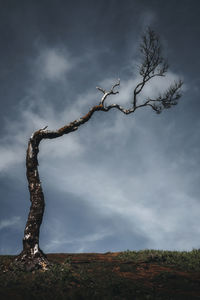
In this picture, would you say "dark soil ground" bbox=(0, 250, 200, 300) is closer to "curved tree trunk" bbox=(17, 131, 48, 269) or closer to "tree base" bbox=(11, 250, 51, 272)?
"tree base" bbox=(11, 250, 51, 272)

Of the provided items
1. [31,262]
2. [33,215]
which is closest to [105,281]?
[31,262]

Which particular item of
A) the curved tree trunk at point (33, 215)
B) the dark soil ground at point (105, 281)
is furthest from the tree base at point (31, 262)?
the dark soil ground at point (105, 281)

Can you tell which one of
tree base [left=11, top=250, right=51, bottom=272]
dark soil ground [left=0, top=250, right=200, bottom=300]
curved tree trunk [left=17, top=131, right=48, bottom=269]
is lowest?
dark soil ground [left=0, top=250, right=200, bottom=300]

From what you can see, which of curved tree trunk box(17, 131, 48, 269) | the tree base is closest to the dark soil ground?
the tree base

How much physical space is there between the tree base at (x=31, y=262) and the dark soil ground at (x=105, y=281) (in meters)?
0.35

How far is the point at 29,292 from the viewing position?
9055mm

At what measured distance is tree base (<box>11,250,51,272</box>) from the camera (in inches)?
504

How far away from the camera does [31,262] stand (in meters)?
13.1

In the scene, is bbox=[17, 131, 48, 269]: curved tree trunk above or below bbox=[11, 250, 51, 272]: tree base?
above

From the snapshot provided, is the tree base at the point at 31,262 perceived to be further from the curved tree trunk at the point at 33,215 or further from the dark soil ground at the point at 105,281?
the dark soil ground at the point at 105,281

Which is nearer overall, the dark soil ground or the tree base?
the dark soil ground

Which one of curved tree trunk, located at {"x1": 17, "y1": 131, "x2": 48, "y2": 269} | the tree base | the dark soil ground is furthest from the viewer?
curved tree trunk, located at {"x1": 17, "y1": 131, "x2": 48, "y2": 269}

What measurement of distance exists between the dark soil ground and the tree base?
355 millimetres

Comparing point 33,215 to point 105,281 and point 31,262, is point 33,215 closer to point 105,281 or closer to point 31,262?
point 31,262
